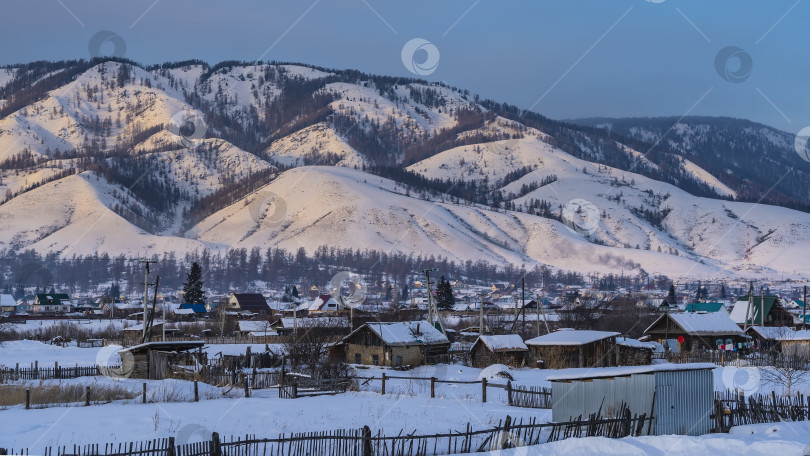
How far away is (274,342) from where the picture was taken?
75.0 metres

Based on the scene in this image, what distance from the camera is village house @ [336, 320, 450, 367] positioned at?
56.4m

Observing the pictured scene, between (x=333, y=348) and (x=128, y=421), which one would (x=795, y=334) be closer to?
(x=333, y=348)

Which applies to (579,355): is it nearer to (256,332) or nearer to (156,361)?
(156,361)

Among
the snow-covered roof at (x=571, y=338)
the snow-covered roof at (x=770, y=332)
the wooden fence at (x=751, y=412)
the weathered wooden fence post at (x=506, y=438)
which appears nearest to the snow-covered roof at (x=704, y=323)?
the snow-covered roof at (x=770, y=332)

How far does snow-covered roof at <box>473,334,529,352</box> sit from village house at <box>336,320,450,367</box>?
4310 millimetres

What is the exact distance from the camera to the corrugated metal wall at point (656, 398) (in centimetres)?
2312

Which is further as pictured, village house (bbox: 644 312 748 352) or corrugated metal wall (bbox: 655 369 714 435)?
village house (bbox: 644 312 748 352)

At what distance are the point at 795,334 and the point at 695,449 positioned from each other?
146 ft

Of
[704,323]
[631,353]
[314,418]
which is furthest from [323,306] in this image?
[314,418]

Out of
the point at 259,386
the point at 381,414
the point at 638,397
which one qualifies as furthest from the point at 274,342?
the point at 638,397

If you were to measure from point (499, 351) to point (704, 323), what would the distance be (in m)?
18.4

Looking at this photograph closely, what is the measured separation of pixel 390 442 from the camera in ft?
70.1

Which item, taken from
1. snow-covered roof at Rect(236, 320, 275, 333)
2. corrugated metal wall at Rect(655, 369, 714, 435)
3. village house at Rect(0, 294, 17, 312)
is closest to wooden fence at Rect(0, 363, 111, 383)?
corrugated metal wall at Rect(655, 369, 714, 435)

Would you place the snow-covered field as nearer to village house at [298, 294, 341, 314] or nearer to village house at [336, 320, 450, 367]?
village house at [336, 320, 450, 367]
